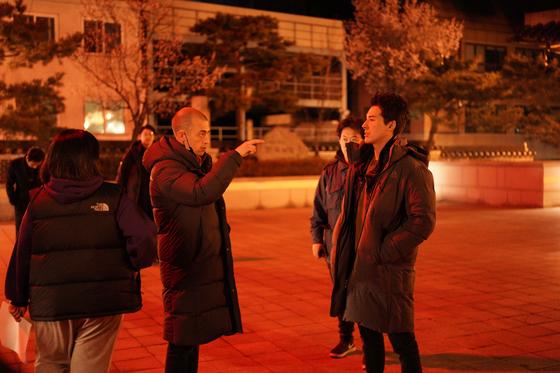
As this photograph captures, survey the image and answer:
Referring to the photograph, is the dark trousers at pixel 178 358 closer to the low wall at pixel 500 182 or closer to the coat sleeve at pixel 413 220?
the coat sleeve at pixel 413 220

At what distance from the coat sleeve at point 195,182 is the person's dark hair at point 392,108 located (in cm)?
90

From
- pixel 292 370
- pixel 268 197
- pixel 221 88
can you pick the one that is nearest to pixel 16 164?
pixel 292 370

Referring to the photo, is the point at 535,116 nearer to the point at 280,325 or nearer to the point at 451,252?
the point at 451,252

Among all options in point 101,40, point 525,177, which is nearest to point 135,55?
point 101,40

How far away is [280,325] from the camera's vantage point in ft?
17.6

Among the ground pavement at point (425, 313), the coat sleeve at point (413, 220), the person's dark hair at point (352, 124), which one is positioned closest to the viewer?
the coat sleeve at point (413, 220)

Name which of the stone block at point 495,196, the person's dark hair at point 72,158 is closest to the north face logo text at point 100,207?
the person's dark hair at point 72,158

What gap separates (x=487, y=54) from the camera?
41.5 metres

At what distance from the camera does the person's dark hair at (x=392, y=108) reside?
348cm

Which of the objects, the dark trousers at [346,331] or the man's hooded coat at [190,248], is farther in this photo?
the dark trousers at [346,331]

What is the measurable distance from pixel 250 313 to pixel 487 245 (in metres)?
5.43

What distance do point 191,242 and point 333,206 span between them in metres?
1.54

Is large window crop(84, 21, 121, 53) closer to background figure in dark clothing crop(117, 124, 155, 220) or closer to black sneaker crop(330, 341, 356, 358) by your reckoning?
background figure in dark clothing crop(117, 124, 155, 220)

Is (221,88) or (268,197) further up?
(221,88)
